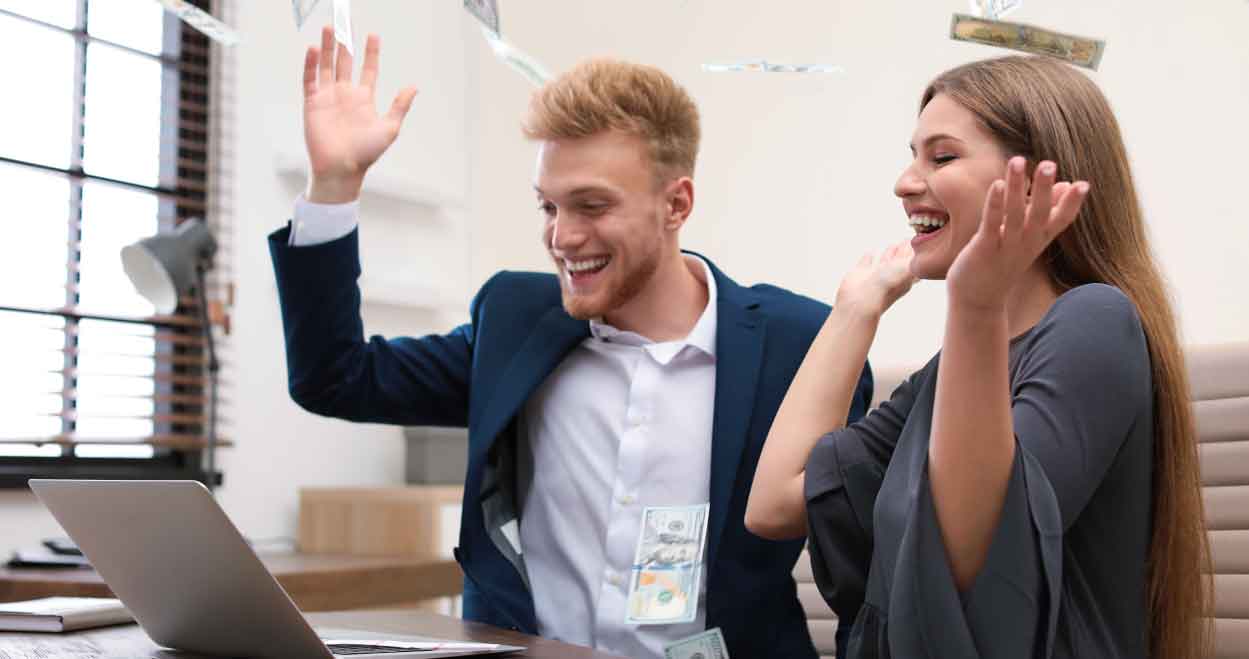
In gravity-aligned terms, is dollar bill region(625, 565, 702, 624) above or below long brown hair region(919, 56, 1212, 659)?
below

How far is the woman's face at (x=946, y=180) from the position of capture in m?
1.21

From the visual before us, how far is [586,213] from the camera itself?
1806 millimetres

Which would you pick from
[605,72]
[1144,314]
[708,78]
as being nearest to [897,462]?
[1144,314]

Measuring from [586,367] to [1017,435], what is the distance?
87cm

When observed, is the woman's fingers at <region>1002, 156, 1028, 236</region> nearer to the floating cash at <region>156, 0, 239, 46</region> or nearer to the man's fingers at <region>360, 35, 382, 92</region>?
the man's fingers at <region>360, 35, 382, 92</region>

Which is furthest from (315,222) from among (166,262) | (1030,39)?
(166,262)

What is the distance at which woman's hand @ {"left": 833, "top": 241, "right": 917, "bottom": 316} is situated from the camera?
142 centimetres

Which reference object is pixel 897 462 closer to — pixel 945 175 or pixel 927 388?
pixel 927 388

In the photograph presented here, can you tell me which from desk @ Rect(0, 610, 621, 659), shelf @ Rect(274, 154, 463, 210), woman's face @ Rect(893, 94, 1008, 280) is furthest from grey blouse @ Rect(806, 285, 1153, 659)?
shelf @ Rect(274, 154, 463, 210)

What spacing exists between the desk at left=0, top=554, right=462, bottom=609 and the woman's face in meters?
1.70

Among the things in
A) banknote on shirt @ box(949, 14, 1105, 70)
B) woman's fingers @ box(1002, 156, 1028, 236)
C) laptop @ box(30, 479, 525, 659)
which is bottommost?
laptop @ box(30, 479, 525, 659)

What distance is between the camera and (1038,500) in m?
1.02

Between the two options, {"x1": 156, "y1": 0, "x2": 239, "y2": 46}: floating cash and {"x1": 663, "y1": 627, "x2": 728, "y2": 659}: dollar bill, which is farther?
{"x1": 156, "y1": 0, "x2": 239, "y2": 46}: floating cash

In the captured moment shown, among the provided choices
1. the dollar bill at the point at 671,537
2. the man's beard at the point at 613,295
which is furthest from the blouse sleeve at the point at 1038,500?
the man's beard at the point at 613,295
